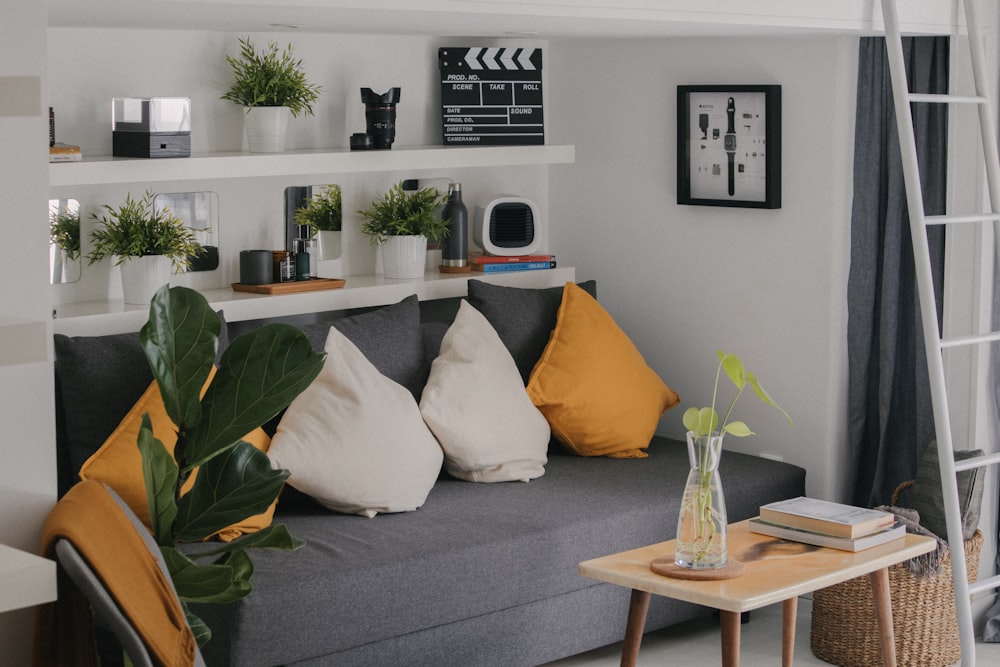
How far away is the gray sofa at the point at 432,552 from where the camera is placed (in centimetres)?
347

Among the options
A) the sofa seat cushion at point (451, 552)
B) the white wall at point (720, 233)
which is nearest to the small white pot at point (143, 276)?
the sofa seat cushion at point (451, 552)

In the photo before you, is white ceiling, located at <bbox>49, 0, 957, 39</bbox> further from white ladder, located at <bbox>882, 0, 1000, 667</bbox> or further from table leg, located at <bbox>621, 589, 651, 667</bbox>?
table leg, located at <bbox>621, 589, 651, 667</bbox>

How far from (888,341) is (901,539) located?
1.11 m

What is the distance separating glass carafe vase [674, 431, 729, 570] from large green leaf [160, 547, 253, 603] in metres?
1.12

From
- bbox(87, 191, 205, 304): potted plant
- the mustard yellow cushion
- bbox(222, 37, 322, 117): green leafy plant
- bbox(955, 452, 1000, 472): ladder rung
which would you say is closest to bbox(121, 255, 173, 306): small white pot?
bbox(87, 191, 205, 304): potted plant

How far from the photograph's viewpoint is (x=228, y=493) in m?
2.92

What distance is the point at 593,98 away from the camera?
5.40 meters

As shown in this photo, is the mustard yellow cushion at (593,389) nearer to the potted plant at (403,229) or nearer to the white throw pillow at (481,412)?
the white throw pillow at (481,412)

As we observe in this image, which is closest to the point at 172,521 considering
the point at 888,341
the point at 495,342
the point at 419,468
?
the point at 419,468

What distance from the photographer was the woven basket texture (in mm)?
4113

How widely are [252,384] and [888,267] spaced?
102 inches

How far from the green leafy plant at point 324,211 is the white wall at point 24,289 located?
245 centimetres

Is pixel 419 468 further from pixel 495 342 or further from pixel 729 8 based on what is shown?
pixel 729 8

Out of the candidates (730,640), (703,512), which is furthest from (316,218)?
(730,640)
